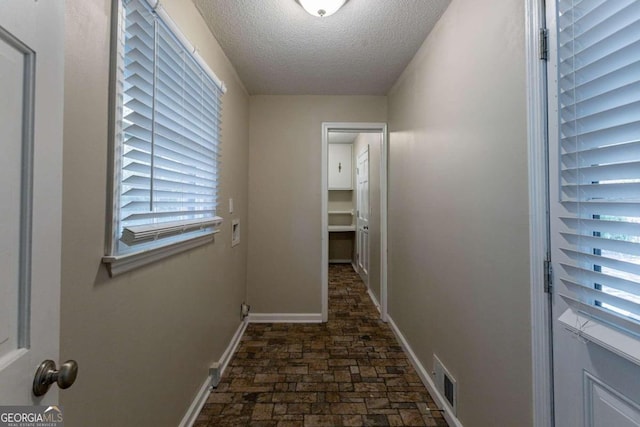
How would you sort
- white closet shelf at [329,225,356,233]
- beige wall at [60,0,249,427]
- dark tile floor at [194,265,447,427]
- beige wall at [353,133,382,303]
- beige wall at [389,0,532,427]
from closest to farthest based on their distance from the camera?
1. beige wall at [60,0,249,427]
2. beige wall at [389,0,532,427]
3. dark tile floor at [194,265,447,427]
4. beige wall at [353,133,382,303]
5. white closet shelf at [329,225,356,233]

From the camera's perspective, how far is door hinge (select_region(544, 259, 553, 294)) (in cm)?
96

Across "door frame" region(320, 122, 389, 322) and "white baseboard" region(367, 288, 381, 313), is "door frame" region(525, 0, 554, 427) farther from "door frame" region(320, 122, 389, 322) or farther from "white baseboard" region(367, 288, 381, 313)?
"white baseboard" region(367, 288, 381, 313)

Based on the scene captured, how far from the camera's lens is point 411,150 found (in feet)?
7.60

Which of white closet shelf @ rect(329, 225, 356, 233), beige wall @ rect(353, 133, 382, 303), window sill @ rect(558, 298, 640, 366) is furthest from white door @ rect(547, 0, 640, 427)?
white closet shelf @ rect(329, 225, 356, 233)

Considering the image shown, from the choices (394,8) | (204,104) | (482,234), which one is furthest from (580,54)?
(204,104)

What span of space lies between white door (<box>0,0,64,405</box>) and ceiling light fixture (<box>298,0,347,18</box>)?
1.36 m

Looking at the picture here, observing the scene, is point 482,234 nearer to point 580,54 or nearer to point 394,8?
point 580,54

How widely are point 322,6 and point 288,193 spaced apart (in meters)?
1.78

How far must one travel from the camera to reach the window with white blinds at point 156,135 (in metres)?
1.02

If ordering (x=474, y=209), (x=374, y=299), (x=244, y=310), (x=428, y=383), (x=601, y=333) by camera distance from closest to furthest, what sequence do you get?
1. (x=601, y=333)
2. (x=474, y=209)
3. (x=428, y=383)
4. (x=244, y=310)
5. (x=374, y=299)

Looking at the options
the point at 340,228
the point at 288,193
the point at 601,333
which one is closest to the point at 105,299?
the point at 601,333

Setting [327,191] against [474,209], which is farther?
[327,191]

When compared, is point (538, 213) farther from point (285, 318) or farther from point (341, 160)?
point (341, 160)

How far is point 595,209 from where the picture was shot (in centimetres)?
80
